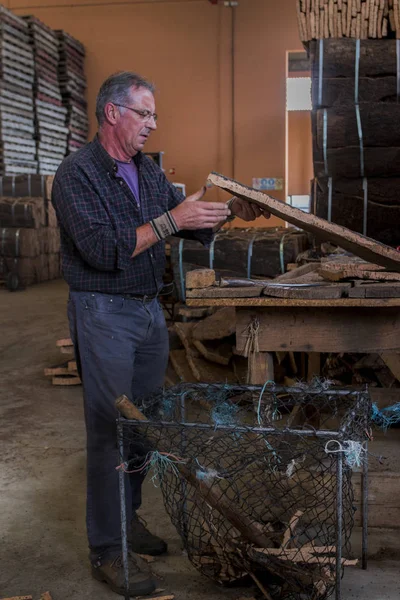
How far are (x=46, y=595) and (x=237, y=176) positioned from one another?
44.0 ft

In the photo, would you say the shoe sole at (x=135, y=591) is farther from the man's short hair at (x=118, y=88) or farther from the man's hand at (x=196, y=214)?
the man's short hair at (x=118, y=88)

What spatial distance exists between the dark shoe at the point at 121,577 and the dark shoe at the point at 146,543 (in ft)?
0.65

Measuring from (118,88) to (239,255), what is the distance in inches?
148

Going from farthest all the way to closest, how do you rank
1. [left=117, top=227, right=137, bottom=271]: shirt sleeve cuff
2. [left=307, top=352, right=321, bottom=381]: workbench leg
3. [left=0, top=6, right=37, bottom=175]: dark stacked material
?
[left=0, top=6, right=37, bottom=175]: dark stacked material
[left=307, top=352, right=321, bottom=381]: workbench leg
[left=117, top=227, right=137, bottom=271]: shirt sleeve cuff

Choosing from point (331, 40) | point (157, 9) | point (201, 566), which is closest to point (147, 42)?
point (157, 9)

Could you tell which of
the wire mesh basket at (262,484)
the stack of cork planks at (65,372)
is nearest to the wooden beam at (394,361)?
the wire mesh basket at (262,484)

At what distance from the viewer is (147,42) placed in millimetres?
15781

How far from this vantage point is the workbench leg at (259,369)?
10.6 feet

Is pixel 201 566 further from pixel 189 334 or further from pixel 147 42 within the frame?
pixel 147 42

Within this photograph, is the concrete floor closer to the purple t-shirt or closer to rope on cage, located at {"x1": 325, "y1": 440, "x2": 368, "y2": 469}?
rope on cage, located at {"x1": 325, "y1": 440, "x2": 368, "y2": 469}

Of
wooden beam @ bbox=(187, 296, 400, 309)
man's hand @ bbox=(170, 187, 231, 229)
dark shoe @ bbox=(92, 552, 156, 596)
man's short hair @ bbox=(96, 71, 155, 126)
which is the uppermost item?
man's short hair @ bbox=(96, 71, 155, 126)

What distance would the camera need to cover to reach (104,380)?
2865mm

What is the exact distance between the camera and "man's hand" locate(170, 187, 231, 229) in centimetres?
273

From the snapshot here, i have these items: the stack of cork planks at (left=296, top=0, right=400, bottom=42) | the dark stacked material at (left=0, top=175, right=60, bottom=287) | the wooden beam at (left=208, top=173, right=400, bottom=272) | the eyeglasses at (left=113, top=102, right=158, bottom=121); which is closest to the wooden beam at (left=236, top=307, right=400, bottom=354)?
the wooden beam at (left=208, top=173, right=400, bottom=272)
